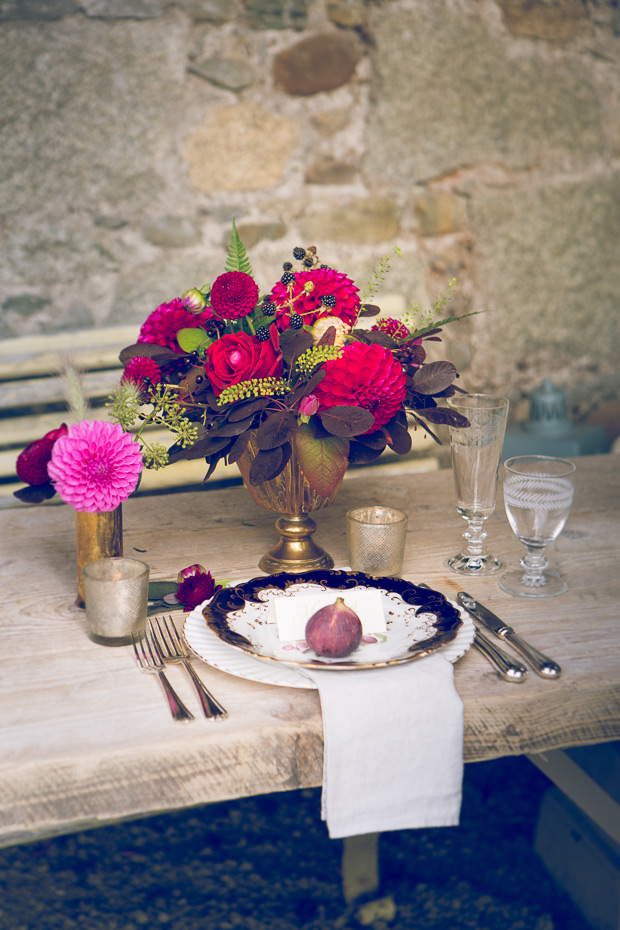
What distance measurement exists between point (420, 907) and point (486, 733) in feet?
2.17

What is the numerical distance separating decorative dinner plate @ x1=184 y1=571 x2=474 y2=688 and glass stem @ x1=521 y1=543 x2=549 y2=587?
15 centimetres

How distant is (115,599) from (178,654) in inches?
3.6

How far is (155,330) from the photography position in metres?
1.08

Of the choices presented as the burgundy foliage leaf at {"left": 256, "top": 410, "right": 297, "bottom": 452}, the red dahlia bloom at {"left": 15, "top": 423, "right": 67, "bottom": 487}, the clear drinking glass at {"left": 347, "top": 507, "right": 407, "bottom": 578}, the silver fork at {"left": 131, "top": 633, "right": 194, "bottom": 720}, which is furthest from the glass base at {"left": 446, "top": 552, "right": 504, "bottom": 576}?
the red dahlia bloom at {"left": 15, "top": 423, "right": 67, "bottom": 487}

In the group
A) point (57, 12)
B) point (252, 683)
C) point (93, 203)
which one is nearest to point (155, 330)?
A: point (252, 683)

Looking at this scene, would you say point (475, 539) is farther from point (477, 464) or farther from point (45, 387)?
point (45, 387)

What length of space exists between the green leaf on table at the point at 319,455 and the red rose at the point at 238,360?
8cm

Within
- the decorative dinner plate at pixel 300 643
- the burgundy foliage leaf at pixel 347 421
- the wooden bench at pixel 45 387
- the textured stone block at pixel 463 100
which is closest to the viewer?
the decorative dinner plate at pixel 300 643

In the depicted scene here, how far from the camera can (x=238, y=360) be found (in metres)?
0.97

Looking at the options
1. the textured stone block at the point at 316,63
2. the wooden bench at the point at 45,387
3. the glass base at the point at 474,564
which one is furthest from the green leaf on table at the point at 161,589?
the textured stone block at the point at 316,63

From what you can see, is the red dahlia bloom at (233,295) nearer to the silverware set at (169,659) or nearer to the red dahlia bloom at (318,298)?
the red dahlia bloom at (318,298)

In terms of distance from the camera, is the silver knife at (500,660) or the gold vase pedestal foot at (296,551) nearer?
the silver knife at (500,660)

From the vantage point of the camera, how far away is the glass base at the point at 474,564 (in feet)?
3.71

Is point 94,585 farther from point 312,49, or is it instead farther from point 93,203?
point 312,49
